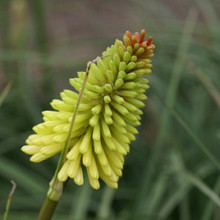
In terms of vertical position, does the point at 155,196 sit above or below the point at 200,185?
below

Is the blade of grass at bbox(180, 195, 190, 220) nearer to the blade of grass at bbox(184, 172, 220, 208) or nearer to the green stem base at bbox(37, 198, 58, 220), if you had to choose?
the blade of grass at bbox(184, 172, 220, 208)

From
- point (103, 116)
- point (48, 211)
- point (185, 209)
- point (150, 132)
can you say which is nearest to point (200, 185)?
point (185, 209)

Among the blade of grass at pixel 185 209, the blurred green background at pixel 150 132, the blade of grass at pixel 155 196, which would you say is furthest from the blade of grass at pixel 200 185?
the blade of grass at pixel 185 209

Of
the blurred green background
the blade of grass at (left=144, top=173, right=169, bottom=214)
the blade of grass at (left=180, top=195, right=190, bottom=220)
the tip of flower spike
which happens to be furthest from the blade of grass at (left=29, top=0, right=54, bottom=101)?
the tip of flower spike

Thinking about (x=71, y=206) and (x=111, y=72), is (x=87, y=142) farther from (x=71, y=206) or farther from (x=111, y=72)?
(x=71, y=206)

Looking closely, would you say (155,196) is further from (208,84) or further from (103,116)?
(103,116)

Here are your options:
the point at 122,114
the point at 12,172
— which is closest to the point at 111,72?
the point at 122,114
